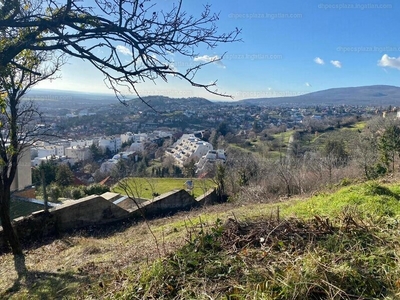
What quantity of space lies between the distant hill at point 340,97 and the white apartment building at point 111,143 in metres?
43.4

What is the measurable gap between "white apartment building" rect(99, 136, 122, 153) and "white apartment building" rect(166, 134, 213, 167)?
6627mm

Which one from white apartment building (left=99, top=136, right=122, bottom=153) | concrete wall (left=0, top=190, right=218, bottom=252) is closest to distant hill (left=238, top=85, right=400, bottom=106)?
white apartment building (left=99, top=136, right=122, bottom=153)

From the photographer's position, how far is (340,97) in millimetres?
79000

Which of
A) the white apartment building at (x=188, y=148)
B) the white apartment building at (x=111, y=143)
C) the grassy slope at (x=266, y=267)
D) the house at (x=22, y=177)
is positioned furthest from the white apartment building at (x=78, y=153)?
the grassy slope at (x=266, y=267)

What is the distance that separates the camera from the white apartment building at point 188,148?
4088cm

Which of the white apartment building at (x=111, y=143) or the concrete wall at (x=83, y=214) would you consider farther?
the white apartment building at (x=111, y=143)

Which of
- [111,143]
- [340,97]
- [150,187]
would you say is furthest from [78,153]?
[340,97]

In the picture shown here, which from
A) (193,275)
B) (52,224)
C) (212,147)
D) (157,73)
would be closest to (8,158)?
(52,224)

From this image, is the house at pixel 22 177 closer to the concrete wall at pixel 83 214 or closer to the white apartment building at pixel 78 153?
the concrete wall at pixel 83 214

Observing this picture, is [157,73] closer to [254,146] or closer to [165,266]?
[165,266]

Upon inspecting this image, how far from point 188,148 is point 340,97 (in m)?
51.8

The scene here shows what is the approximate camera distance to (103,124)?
40.4 meters

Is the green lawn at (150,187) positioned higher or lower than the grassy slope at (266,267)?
lower

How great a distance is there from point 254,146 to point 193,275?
3887 centimetres
